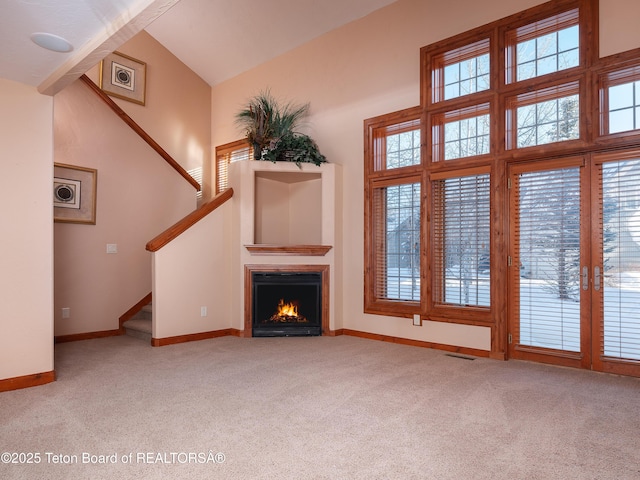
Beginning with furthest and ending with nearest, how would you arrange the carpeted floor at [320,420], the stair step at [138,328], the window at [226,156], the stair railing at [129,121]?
the window at [226,156], the stair railing at [129,121], the stair step at [138,328], the carpeted floor at [320,420]

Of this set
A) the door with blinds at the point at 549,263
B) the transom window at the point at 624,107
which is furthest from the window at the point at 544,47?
the door with blinds at the point at 549,263

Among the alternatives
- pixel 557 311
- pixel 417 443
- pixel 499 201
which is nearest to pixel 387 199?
pixel 499 201

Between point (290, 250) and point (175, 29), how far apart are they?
3991 mm

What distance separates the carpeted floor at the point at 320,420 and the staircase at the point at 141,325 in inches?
35.4

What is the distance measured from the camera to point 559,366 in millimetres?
Answer: 4055

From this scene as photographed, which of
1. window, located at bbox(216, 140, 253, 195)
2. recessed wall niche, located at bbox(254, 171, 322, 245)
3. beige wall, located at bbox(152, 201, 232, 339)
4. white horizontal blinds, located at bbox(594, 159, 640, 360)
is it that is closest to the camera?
white horizontal blinds, located at bbox(594, 159, 640, 360)

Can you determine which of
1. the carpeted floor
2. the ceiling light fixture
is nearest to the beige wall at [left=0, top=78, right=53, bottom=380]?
the carpeted floor

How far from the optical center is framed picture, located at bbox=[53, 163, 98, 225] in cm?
514

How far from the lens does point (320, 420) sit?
9.05 feet

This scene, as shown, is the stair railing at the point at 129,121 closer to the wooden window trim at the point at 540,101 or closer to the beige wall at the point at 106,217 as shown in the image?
the beige wall at the point at 106,217

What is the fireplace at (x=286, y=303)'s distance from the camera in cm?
549

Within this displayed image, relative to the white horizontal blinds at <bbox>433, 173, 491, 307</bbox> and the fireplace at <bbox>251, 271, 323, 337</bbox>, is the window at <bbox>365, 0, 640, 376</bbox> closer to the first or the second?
the white horizontal blinds at <bbox>433, 173, 491, 307</bbox>

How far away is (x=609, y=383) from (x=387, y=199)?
2878 millimetres

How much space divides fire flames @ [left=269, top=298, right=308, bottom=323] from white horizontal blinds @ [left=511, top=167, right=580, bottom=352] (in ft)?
8.41
